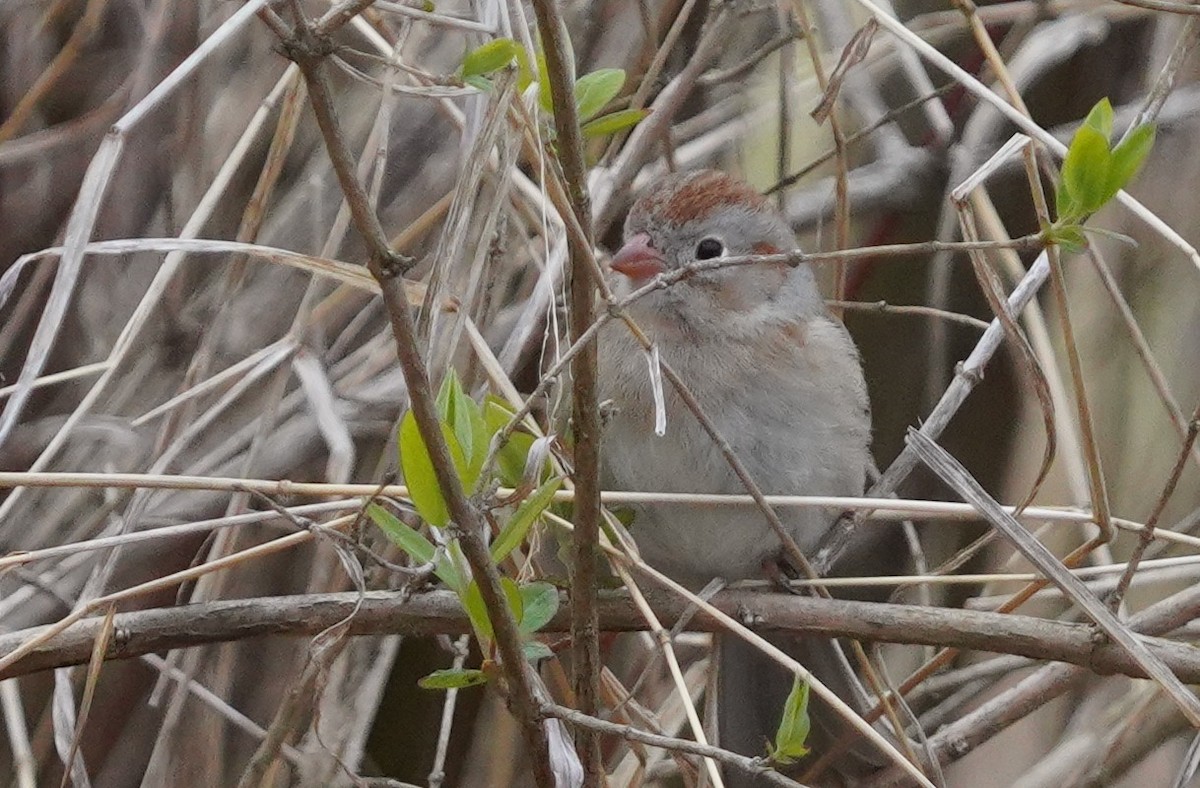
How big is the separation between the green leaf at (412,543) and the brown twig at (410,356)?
0.06 m

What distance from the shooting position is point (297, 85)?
172 cm

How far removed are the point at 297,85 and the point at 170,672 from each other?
2.48 ft

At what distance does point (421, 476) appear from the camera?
44.7 inches

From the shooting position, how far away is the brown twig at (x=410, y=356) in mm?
956

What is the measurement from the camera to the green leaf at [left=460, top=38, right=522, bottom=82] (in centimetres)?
117

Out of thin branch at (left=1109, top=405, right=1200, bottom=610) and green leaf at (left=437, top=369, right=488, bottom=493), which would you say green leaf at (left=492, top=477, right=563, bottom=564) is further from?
thin branch at (left=1109, top=405, right=1200, bottom=610)

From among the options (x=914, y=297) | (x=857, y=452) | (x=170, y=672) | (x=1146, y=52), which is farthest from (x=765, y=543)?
(x=1146, y=52)

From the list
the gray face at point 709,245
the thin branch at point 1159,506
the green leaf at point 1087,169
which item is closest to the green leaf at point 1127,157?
the green leaf at point 1087,169

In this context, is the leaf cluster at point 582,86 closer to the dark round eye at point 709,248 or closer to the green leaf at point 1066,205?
the green leaf at point 1066,205

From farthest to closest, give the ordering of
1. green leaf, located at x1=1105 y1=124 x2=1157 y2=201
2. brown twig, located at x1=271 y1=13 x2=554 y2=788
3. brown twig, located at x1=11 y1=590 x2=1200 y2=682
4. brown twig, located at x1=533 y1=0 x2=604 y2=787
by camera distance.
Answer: brown twig, located at x1=11 y1=590 x2=1200 y2=682 < green leaf, located at x1=1105 y1=124 x2=1157 y2=201 < brown twig, located at x1=533 y1=0 x2=604 y2=787 < brown twig, located at x1=271 y1=13 x2=554 y2=788

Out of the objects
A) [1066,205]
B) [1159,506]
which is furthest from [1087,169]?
[1159,506]

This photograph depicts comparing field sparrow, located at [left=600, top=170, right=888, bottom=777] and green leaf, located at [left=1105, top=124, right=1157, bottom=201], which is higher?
green leaf, located at [left=1105, top=124, right=1157, bottom=201]

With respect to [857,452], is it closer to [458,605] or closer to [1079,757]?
[1079,757]

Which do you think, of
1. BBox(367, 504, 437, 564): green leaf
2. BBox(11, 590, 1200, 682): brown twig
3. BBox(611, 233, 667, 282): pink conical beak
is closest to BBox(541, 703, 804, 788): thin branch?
BBox(367, 504, 437, 564): green leaf
